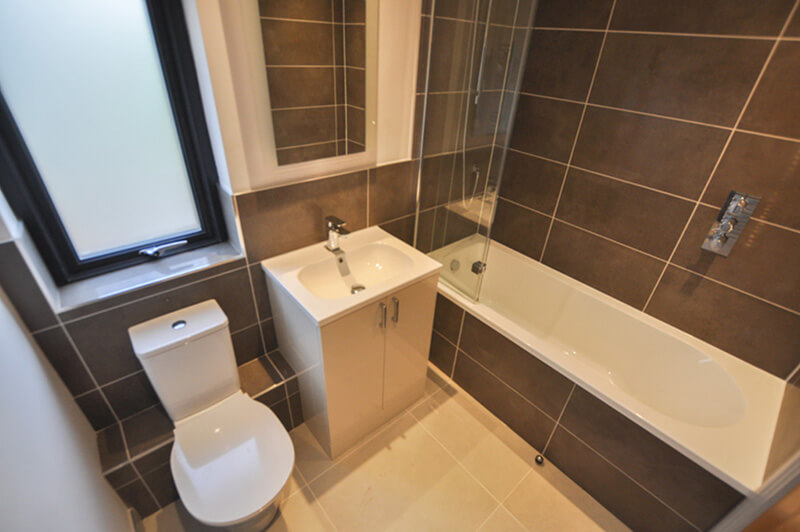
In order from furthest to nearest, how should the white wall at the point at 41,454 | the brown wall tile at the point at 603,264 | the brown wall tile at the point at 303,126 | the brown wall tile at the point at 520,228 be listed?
the brown wall tile at the point at 520,228 → the brown wall tile at the point at 603,264 → the brown wall tile at the point at 303,126 → the white wall at the point at 41,454

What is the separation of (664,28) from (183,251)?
2.18 metres

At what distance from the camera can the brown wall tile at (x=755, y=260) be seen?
1394 millimetres

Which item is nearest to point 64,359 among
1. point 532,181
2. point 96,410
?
point 96,410

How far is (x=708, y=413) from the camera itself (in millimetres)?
1597

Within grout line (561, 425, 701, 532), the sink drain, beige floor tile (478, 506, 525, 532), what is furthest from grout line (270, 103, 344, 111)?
beige floor tile (478, 506, 525, 532)

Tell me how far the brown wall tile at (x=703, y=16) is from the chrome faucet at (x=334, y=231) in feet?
4.89

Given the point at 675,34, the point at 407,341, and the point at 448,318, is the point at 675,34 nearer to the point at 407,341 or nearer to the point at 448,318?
the point at 448,318

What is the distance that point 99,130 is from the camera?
1.22 m

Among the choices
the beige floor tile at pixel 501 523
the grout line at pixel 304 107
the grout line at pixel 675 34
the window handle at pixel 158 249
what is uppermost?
the grout line at pixel 675 34

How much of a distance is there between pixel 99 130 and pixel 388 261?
3.94 feet

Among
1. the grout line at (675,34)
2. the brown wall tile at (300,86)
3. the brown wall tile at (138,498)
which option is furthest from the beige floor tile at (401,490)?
the grout line at (675,34)

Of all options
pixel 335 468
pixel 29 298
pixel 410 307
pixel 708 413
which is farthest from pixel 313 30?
pixel 708 413

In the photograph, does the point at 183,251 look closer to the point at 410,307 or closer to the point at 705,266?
the point at 410,307

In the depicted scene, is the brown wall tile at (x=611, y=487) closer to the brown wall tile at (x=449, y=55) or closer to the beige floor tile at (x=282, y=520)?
the beige floor tile at (x=282, y=520)
